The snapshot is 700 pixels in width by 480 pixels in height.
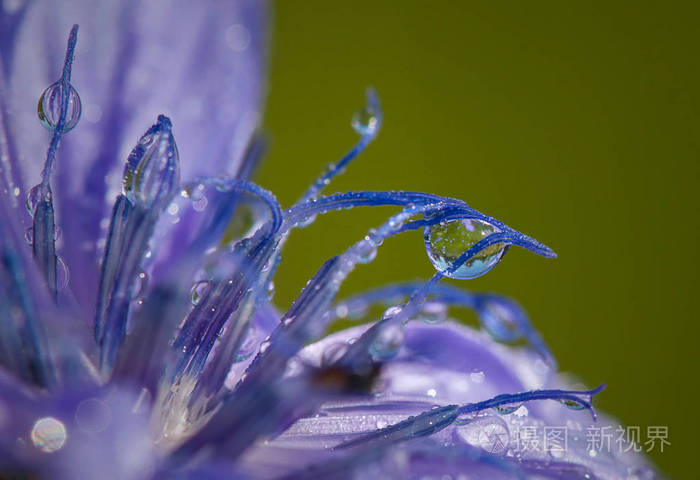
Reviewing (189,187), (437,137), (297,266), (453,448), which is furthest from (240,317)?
(437,137)

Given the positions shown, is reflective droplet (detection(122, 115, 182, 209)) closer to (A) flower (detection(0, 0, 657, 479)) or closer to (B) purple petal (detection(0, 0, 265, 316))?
(A) flower (detection(0, 0, 657, 479))

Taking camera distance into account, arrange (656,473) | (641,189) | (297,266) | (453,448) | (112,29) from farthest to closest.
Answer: (641,189), (297,266), (112,29), (656,473), (453,448)

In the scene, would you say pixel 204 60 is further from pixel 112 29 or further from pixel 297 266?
pixel 297 266

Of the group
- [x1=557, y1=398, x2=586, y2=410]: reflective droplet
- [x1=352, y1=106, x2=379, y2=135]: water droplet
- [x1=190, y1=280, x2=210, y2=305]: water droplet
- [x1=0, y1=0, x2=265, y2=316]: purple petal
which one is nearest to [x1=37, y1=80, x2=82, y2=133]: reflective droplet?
[x1=0, y1=0, x2=265, y2=316]: purple petal

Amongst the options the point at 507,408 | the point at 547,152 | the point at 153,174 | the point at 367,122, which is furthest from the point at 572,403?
the point at 547,152

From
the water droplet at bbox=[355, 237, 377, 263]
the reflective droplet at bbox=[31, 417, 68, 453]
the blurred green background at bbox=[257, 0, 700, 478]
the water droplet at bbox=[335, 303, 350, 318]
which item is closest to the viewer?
the reflective droplet at bbox=[31, 417, 68, 453]

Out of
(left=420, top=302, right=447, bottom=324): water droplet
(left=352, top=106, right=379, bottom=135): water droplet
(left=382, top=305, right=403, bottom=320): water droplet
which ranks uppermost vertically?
(left=352, top=106, right=379, bottom=135): water droplet

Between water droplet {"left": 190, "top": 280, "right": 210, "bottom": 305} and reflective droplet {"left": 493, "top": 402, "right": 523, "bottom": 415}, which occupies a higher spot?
water droplet {"left": 190, "top": 280, "right": 210, "bottom": 305}
